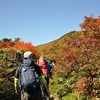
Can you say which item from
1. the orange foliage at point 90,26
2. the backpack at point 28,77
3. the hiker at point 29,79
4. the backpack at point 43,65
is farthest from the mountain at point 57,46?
the backpack at point 28,77

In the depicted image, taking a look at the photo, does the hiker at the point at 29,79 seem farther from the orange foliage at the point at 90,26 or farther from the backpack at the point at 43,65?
the orange foliage at the point at 90,26

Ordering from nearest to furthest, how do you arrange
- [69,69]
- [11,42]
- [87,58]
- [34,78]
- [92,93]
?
[34,78] < [92,93] < [87,58] < [69,69] < [11,42]

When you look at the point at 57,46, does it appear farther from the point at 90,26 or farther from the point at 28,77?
the point at 28,77

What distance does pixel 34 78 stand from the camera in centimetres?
730

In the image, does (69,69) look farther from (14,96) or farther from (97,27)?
(97,27)

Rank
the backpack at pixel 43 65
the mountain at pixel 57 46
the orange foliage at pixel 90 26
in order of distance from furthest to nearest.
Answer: the mountain at pixel 57 46 < the orange foliage at pixel 90 26 < the backpack at pixel 43 65

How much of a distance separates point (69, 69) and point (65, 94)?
45.1 inches

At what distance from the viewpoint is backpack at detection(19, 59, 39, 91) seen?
7219mm

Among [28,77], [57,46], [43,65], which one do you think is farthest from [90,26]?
[28,77]

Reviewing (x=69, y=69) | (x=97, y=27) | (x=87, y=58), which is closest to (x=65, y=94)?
(x=69, y=69)

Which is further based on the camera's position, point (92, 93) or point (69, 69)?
point (69, 69)

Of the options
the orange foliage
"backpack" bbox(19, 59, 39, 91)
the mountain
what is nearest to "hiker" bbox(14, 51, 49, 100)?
"backpack" bbox(19, 59, 39, 91)

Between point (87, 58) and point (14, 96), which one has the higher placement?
point (87, 58)

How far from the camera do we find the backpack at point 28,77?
23.7 feet
